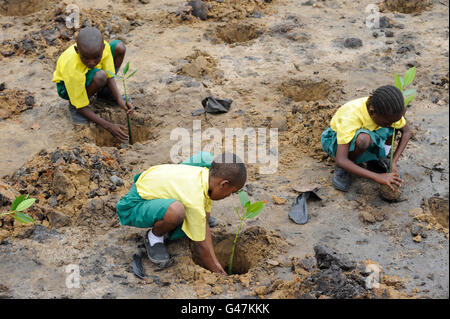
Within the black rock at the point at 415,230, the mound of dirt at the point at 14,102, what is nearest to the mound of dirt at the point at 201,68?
the mound of dirt at the point at 14,102

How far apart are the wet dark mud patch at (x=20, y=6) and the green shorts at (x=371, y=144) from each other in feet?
13.6

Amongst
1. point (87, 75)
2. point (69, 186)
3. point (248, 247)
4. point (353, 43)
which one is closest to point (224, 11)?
point (353, 43)

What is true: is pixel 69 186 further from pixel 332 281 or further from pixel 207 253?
pixel 332 281

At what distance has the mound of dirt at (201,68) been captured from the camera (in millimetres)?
4840

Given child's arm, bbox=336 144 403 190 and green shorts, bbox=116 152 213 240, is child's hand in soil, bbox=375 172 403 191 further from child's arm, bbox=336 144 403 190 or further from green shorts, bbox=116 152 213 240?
green shorts, bbox=116 152 213 240

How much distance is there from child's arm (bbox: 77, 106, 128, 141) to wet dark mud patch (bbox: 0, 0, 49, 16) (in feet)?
8.35

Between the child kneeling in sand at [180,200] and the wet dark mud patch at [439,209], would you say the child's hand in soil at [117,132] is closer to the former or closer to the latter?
the child kneeling in sand at [180,200]

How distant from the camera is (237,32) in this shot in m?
5.61

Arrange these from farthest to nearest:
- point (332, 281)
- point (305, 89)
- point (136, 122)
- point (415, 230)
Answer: point (305, 89) < point (136, 122) < point (415, 230) < point (332, 281)

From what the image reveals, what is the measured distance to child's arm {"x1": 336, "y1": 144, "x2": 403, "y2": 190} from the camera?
3232 millimetres

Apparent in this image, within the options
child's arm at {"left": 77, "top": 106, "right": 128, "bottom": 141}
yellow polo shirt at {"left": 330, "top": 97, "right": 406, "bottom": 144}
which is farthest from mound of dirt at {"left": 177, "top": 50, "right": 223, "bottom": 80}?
yellow polo shirt at {"left": 330, "top": 97, "right": 406, "bottom": 144}

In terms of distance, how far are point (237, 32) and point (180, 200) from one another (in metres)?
3.33

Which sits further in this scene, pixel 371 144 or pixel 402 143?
Result: pixel 402 143

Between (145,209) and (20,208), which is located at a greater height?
(20,208)
